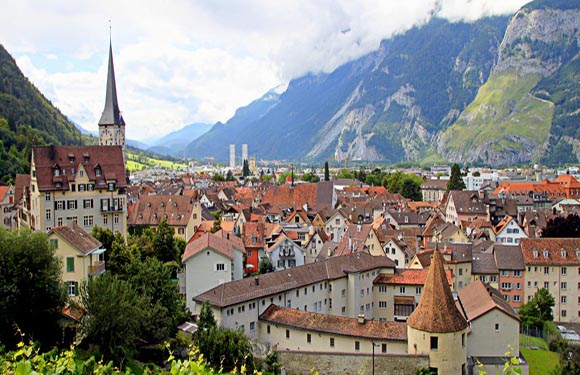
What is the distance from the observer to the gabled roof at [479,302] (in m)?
49.1

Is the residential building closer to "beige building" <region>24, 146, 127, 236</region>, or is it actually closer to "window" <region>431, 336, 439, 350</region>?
"beige building" <region>24, 146, 127, 236</region>

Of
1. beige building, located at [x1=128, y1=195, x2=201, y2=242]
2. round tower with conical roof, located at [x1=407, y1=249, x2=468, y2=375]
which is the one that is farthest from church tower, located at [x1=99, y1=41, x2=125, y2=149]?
round tower with conical roof, located at [x1=407, y1=249, x2=468, y2=375]

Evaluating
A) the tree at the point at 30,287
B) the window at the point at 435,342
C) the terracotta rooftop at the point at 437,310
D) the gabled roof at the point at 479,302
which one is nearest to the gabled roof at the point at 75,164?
the tree at the point at 30,287

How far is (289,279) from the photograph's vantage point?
174 ft

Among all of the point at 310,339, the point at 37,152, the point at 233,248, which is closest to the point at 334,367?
the point at 310,339

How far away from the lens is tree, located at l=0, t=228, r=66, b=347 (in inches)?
1378

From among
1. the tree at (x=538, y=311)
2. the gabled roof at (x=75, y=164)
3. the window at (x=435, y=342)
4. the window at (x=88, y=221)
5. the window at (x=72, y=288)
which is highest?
the gabled roof at (x=75, y=164)

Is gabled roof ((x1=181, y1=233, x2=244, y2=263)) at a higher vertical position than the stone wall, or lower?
higher

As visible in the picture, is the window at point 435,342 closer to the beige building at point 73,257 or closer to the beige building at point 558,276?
the beige building at point 73,257

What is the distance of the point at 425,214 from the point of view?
109 meters

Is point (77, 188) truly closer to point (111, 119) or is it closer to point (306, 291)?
point (306, 291)

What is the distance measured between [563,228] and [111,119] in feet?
273

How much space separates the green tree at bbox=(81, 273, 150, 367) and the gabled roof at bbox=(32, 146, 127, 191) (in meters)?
25.5

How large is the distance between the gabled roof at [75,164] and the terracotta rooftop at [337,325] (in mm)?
26267
